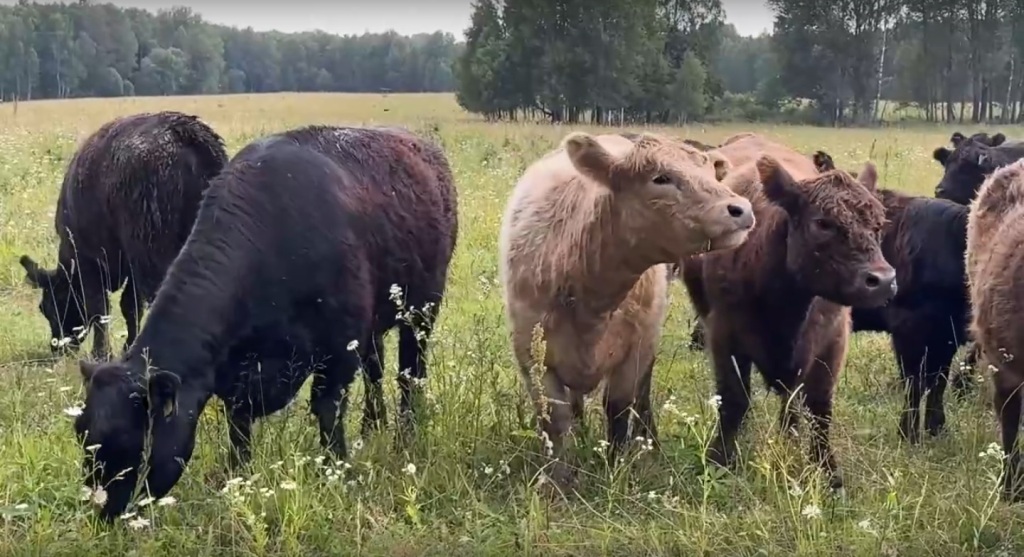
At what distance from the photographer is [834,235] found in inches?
196

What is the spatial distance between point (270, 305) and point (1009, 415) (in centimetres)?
384

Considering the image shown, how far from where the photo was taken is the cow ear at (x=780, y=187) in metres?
5.15

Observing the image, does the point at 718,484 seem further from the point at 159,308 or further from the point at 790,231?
the point at 159,308

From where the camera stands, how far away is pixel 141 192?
23.7 ft

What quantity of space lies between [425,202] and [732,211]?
2498 mm

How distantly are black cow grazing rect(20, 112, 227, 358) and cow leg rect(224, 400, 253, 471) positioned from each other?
7.27ft

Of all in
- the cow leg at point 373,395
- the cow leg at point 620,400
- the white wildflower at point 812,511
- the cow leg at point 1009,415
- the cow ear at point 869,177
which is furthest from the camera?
the cow leg at point 373,395

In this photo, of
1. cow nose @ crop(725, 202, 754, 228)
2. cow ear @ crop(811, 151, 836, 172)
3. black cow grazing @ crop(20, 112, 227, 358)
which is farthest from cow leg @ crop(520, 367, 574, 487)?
black cow grazing @ crop(20, 112, 227, 358)

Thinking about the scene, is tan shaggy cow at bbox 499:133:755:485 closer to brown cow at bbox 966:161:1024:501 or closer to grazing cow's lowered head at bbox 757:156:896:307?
grazing cow's lowered head at bbox 757:156:896:307

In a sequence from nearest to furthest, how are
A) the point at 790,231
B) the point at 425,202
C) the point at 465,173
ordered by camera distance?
the point at 790,231
the point at 425,202
the point at 465,173

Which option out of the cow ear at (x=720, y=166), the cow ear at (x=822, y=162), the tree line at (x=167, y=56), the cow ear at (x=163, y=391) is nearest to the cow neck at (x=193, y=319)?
the cow ear at (x=163, y=391)

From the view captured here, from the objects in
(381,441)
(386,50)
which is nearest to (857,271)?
(381,441)

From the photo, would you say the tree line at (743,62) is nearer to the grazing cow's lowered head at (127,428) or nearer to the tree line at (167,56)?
the tree line at (167,56)

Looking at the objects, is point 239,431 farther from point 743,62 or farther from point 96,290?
point 743,62
